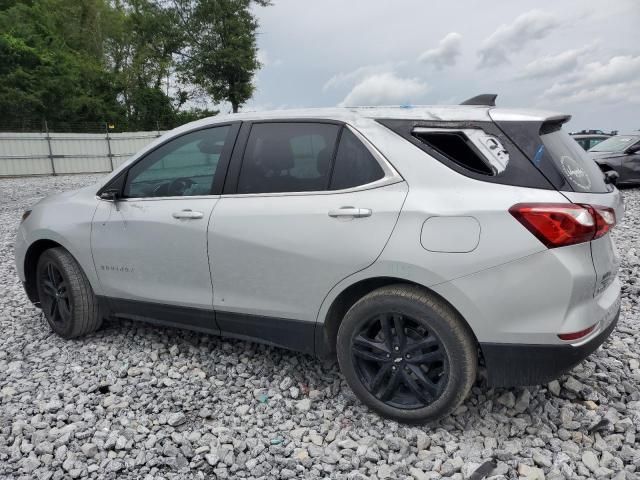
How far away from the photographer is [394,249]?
239cm

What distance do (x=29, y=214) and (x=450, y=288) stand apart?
3380 mm

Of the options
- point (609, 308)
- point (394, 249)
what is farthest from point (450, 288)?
point (609, 308)

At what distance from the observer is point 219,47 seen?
116 ft

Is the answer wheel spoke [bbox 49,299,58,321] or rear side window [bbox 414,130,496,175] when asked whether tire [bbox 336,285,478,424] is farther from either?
wheel spoke [bbox 49,299,58,321]

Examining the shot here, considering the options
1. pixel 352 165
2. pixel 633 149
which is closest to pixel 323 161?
pixel 352 165

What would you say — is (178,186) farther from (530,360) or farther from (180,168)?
(530,360)

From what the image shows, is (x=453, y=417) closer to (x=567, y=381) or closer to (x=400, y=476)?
(x=400, y=476)

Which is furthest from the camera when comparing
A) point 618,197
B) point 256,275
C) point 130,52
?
point 130,52

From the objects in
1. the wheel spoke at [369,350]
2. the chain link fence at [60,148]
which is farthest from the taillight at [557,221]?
the chain link fence at [60,148]

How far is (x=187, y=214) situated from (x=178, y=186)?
0.35m

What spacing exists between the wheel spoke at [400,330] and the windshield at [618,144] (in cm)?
1153

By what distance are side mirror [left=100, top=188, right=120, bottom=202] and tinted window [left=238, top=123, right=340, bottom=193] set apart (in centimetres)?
104

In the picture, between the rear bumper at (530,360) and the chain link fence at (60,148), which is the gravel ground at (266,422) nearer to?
the rear bumper at (530,360)

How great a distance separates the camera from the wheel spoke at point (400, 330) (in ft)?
8.20
